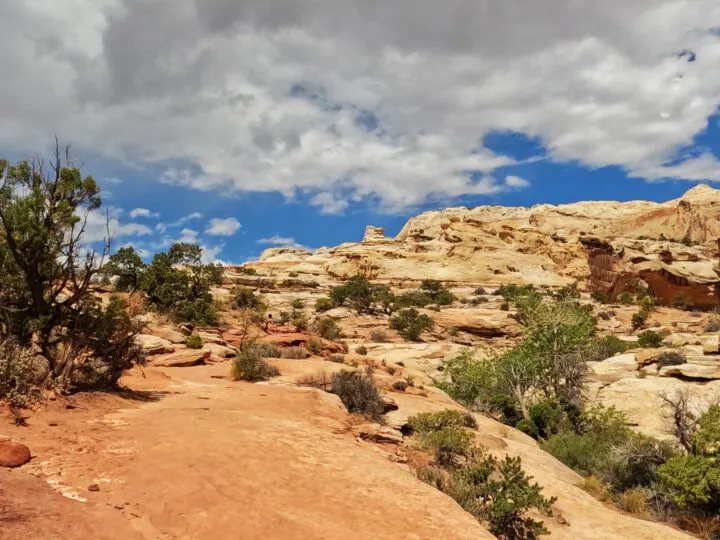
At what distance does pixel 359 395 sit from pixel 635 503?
20.4 feet

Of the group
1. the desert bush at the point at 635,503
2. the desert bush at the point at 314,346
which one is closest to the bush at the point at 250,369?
the desert bush at the point at 314,346

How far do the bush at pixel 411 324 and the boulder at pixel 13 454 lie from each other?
92.8 feet

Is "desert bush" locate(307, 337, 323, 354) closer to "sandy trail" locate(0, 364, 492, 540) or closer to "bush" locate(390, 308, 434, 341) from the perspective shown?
"sandy trail" locate(0, 364, 492, 540)

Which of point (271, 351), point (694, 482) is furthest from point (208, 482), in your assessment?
point (271, 351)

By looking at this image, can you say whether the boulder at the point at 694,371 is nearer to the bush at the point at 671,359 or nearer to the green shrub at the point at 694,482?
the bush at the point at 671,359

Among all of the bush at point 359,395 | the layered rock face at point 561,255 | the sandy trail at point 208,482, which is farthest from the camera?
the layered rock face at point 561,255

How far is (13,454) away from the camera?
5.59m

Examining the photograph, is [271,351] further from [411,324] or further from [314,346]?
[411,324]

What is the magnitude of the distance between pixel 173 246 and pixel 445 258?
42668 mm

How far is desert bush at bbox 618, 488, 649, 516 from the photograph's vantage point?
9.86 metres

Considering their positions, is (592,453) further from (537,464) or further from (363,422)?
(363,422)

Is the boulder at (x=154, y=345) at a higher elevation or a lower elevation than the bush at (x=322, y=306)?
lower

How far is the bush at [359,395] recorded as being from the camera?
38.0 ft

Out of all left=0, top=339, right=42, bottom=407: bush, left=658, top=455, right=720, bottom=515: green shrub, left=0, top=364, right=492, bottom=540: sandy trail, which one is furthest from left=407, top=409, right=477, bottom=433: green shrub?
left=0, top=339, right=42, bottom=407: bush
